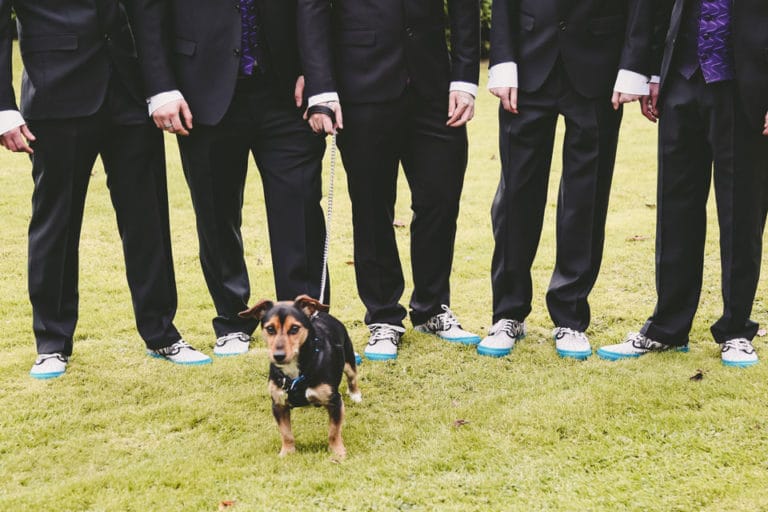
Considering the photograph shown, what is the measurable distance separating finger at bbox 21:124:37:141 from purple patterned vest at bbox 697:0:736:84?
3.27 meters

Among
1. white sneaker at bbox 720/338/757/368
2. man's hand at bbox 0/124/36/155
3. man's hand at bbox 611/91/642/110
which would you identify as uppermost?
man's hand at bbox 611/91/642/110

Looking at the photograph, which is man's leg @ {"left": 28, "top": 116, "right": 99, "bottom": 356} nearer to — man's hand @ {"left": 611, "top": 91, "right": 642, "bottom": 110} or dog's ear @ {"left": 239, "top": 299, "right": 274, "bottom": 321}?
dog's ear @ {"left": 239, "top": 299, "right": 274, "bottom": 321}

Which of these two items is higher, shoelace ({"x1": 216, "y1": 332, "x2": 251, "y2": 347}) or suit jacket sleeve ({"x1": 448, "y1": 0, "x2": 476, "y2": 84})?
suit jacket sleeve ({"x1": 448, "y1": 0, "x2": 476, "y2": 84})

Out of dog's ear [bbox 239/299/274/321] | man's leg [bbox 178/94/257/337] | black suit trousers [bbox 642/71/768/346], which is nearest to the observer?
dog's ear [bbox 239/299/274/321]

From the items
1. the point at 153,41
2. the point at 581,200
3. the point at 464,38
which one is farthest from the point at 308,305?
the point at 464,38

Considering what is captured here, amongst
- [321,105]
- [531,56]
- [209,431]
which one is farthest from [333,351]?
[531,56]

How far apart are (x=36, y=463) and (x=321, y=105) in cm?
214

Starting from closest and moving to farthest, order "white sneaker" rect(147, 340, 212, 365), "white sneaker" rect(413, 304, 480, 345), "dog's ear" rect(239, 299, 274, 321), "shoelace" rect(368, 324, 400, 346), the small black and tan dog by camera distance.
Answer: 1. the small black and tan dog
2. "dog's ear" rect(239, 299, 274, 321)
3. "white sneaker" rect(147, 340, 212, 365)
4. "shoelace" rect(368, 324, 400, 346)
5. "white sneaker" rect(413, 304, 480, 345)

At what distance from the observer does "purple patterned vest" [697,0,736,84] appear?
13.5ft

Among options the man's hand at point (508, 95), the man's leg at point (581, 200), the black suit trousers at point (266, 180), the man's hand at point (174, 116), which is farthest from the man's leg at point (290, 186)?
the man's leg at point (581, 200)

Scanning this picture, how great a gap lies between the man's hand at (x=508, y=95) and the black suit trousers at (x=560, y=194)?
0.05m

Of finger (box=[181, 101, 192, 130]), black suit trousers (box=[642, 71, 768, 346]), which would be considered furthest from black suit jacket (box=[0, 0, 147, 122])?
black suit trousers (box=[642, 71, 768, 346])

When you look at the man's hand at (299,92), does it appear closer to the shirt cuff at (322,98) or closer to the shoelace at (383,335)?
the shirt cuff at (322,98)

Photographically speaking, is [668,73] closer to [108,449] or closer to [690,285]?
[690,285]
